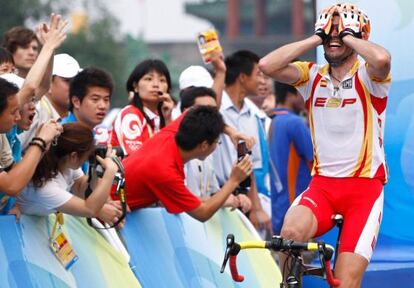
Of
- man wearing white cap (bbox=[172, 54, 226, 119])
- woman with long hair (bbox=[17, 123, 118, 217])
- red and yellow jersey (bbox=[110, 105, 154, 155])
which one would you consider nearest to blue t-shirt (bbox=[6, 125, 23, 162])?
woman with long hair (bbox=[17, 123, 118, 217])

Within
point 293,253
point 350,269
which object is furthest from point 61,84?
point 293,253

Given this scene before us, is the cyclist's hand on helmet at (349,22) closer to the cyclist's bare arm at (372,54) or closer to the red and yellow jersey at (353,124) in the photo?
the cyclist's bare arm at (372,54)

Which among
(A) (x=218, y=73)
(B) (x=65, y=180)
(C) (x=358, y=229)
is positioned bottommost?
(C) (x=358, y=229)

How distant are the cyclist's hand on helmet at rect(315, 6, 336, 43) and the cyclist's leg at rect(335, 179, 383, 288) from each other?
1.04m

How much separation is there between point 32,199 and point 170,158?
1716 millimetres

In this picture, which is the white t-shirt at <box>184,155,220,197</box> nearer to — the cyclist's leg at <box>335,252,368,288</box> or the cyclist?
the cyclist

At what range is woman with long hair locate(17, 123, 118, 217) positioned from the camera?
878 centimetres

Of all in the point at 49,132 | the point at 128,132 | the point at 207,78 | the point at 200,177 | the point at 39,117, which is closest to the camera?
the point at 49,132

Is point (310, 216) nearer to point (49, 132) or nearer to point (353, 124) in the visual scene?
point (353, 124)

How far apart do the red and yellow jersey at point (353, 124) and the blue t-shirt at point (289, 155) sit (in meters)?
3.67

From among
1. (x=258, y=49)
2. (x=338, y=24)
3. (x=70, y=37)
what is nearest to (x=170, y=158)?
(x=338, y=24)

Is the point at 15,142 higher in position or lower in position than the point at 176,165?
higher

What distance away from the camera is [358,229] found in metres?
8.82

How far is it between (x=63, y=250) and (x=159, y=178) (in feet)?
4.62
